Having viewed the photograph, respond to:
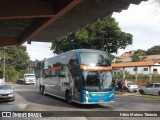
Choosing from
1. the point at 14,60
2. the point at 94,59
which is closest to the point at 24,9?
the point at 94,59

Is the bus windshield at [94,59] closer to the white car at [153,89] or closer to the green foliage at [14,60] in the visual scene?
the white car at [153,89]

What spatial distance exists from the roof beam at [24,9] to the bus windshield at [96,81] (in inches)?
403

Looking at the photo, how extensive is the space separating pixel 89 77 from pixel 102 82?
88 centimetres

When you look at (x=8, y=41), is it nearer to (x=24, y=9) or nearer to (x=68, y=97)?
(x=24, y=9)

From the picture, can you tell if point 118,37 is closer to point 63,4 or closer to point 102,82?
point 102,82

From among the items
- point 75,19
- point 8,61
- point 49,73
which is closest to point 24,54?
point 8,61

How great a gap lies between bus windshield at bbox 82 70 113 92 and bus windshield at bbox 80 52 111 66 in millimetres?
589

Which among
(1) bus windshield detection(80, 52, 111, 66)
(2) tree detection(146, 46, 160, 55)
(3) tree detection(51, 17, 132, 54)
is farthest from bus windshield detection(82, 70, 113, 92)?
Result: (2) tree detection(146, 46, 160, 55)

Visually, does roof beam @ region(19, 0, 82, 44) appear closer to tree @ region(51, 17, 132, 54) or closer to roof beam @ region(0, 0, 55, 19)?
roof beam @ region(0, 0, 55, 19)

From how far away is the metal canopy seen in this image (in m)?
7.68

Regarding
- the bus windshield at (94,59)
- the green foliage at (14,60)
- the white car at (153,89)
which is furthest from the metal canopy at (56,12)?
the green foliage at (14,60)

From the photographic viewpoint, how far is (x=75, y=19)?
371 inches

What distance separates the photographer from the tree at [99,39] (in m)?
48.9

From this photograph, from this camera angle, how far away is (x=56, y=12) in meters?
7.96
